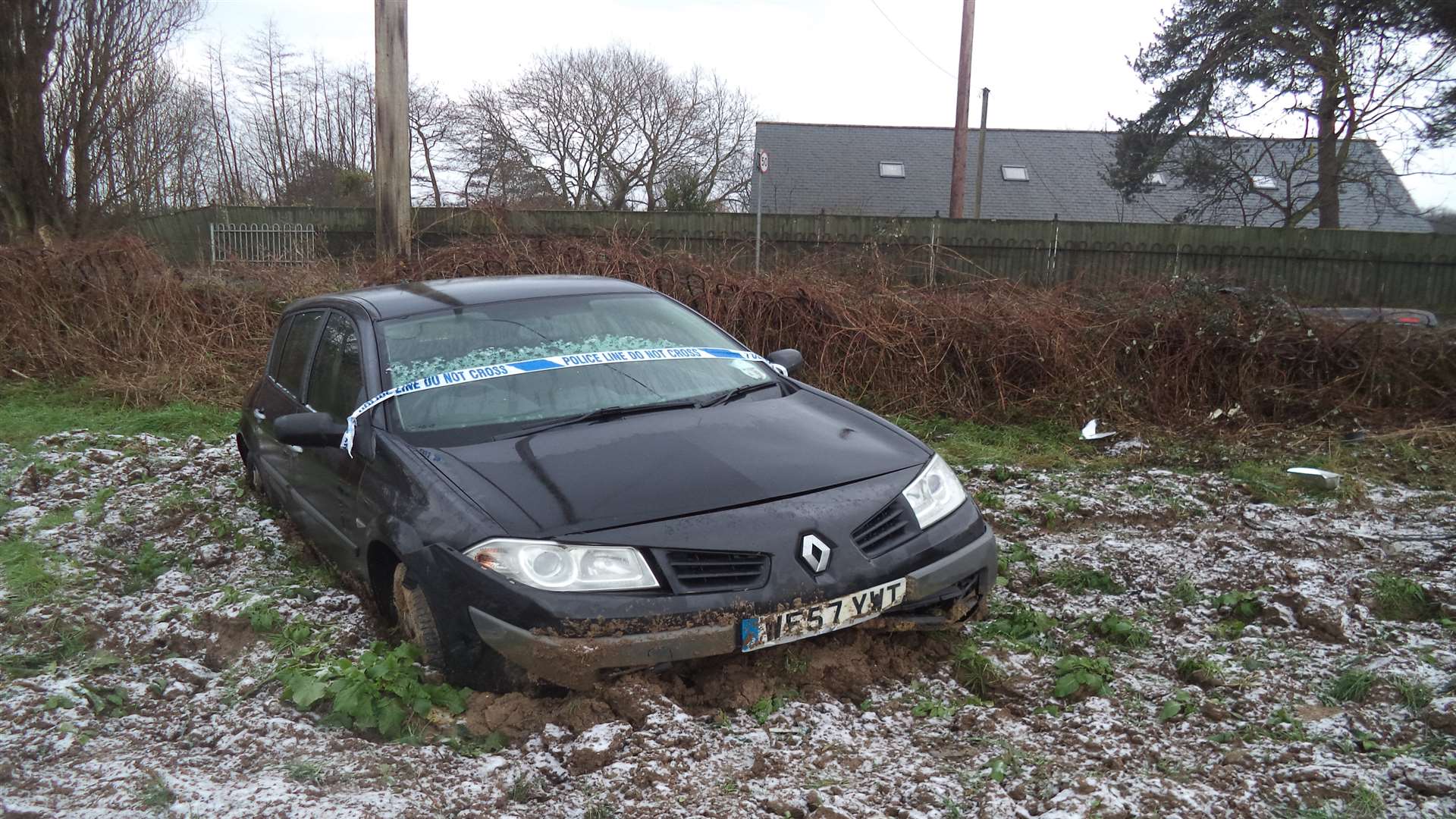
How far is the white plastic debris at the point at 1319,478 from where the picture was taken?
5801 millimetres

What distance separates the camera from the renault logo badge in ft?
10.1

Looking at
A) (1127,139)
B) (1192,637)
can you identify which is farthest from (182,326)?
(1127,139)

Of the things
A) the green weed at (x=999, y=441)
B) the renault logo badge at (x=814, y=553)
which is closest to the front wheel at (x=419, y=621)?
the renault logo badge at (x=814, y=553)

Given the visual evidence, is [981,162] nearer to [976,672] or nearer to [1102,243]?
[1102,243]

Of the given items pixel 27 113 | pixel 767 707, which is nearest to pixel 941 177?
pixel 27 113

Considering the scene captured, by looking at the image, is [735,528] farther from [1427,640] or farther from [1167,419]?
[1167,419]

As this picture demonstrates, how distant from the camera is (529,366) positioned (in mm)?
4086

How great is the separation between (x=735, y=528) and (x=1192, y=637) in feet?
6.24

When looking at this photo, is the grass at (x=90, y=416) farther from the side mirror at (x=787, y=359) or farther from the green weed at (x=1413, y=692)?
the green weed at (x=1413, y=692)

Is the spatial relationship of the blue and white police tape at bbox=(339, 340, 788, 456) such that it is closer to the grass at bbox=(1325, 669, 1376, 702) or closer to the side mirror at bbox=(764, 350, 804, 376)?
the side mirror at bbox=(764, 350, 804, 376)

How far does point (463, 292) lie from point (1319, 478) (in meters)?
4.94

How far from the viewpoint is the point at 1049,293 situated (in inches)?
347

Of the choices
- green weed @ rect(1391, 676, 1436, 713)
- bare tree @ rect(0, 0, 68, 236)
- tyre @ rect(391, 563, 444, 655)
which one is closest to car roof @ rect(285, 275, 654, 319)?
tyre @ rect(391, 563, 444, 655)

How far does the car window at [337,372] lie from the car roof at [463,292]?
0.14 metres
